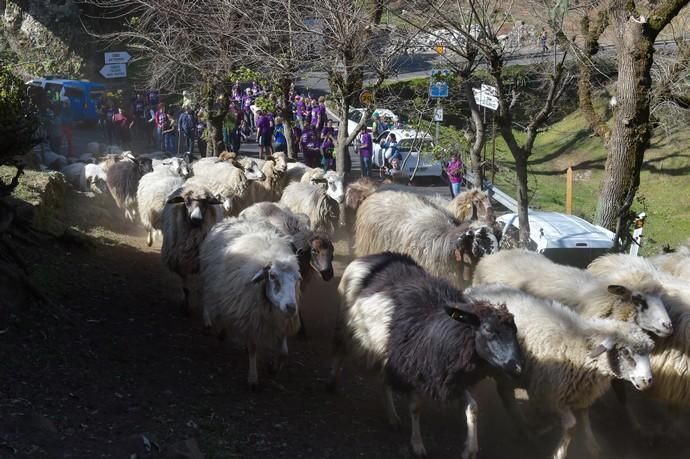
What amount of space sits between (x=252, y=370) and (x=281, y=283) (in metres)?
1.01

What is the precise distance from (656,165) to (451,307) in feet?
73.1

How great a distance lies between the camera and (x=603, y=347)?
279 inches

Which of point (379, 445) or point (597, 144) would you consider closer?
point (379, 445)

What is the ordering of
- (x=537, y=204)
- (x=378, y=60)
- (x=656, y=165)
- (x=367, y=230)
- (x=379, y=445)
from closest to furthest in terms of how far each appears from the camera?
(x=379, y=445), (x=367, y=230), (x=378, y=60), (x=537, y=204), (x=656, y=165)

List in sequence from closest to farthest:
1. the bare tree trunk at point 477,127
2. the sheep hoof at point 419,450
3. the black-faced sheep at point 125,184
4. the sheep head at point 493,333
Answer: the sheep head at point 493,333 → the sheep hoof at point 419,450 → the bare tree trunk at point 477,127 → the black-faced sheep at point 125,184

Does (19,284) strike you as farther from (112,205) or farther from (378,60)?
(112,205)

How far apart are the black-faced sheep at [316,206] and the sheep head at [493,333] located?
21.3 ft

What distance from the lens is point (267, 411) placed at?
771 cm

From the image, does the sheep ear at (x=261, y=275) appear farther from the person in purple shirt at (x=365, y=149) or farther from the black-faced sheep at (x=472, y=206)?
the person in purple shirt at (x=365, y=149)

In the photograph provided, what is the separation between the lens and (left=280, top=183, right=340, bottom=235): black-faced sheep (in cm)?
1336

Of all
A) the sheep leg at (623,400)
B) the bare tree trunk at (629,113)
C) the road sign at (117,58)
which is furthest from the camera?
the road sign at (117,58)

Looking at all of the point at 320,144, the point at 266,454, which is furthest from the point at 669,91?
the point at 266,454

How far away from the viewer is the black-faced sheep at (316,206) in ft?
43.8

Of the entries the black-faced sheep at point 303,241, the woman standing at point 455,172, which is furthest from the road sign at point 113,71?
the black-faced sheep at point 303,241
